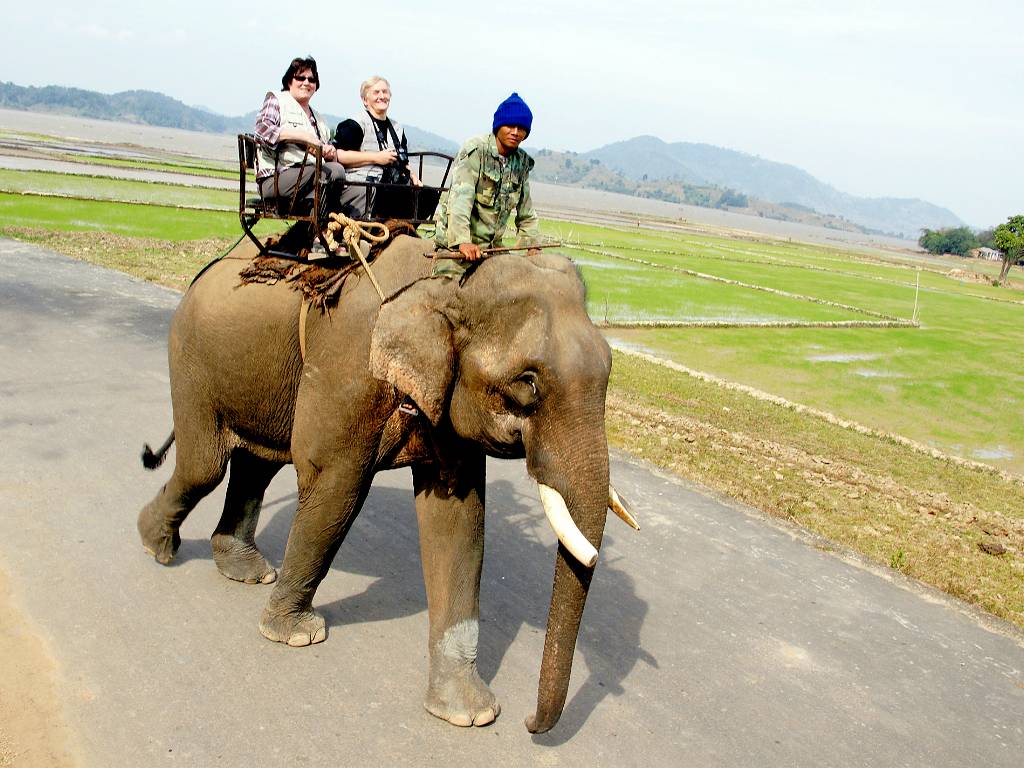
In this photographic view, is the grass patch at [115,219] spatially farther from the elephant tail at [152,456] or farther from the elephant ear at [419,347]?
the elephant ear at [419,347]

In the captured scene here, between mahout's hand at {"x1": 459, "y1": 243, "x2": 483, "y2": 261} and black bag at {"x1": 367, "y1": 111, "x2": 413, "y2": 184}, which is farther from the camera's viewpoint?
black bag at {"x1": 367, "y1": 111, "x2": 413, "y2": 184}

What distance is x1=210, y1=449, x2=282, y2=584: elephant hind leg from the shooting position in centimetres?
621

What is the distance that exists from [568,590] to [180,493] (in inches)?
123

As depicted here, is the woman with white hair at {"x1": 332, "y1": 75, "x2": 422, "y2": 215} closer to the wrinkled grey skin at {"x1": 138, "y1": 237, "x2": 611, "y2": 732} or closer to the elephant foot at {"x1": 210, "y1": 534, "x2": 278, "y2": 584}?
the wrinkled grey skin at {"x1": 138, "y1": 237, "x2": 611, "y2": 732}

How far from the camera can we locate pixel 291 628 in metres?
5.39

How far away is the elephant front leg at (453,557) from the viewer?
498cm

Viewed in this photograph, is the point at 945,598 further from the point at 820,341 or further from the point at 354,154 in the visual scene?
the point at 820,341

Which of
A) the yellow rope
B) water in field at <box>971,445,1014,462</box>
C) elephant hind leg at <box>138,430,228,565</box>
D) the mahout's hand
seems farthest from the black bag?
water in field at <box>971,445,1014,462</box>

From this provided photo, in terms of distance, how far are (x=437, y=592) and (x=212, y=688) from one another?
Answer: 4.18ft

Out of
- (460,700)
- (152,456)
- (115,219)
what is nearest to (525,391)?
(460,700)

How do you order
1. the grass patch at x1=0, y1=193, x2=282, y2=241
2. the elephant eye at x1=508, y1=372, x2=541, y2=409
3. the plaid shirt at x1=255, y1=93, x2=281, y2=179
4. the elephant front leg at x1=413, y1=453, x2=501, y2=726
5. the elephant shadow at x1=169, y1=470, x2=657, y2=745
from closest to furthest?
1. the elephant eye at x1=508, y1=372, x2=541, y2=409
2. the elephant front leg at x1=413, y1=453, x2=501, y2=726
3. the elephant shadow at x1=169, y1=470, x2=657, y2=745
4. the plaid shirt at x1=255, y1=93, x2=281, y2=179
5. the grass patch at x1=0, y1=193, x2=282, y2=241

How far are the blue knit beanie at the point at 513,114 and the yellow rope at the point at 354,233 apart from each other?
93 centimetres

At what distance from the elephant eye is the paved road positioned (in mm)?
1797

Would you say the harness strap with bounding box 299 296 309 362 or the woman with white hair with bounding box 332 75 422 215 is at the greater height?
the woman with white hair with bounding box 332 75 422 215
